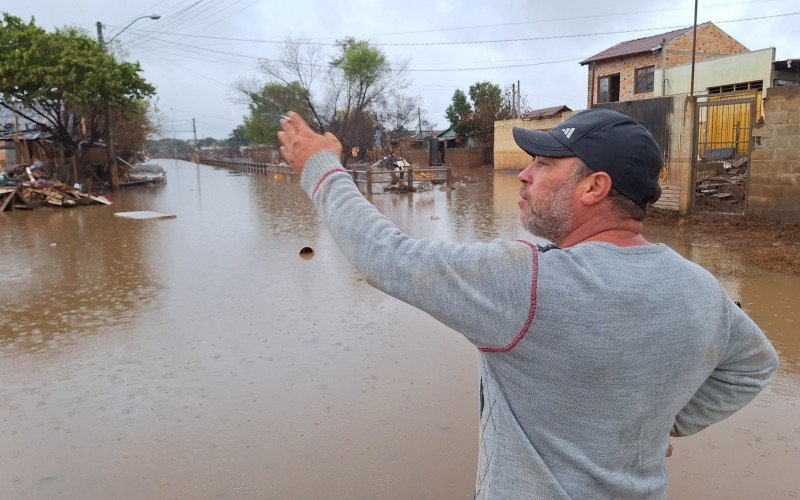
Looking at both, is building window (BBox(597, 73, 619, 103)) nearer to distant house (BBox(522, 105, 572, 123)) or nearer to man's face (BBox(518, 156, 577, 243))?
distant house (BBox(522, 105, 572, 123))

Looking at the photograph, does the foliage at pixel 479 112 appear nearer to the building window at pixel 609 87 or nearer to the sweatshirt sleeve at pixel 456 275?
the building window at pixel 609 87

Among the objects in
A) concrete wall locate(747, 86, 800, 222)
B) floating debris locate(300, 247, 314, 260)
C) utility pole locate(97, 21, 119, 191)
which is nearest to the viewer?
floating debris locate(300, 247, 314, 260)

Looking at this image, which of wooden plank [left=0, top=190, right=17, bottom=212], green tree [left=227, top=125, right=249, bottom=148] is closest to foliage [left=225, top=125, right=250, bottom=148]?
green tree [left=227, top=125, right=249, bottom=148]

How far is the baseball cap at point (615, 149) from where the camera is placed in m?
1.26

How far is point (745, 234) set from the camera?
33.1 feet

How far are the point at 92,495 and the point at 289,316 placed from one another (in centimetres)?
325

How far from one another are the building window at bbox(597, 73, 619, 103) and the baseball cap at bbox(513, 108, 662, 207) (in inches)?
1365

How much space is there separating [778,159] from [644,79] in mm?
22889

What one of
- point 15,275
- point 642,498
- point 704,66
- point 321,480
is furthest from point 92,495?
point 704,66

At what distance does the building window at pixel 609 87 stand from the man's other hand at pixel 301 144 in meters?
34.7

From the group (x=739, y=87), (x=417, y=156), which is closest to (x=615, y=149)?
(x=739, y=87)

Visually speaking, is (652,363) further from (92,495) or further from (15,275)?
(15,275)

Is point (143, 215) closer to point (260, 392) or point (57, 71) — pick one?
point (57, 71)

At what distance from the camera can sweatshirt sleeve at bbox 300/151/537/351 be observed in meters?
1.14
